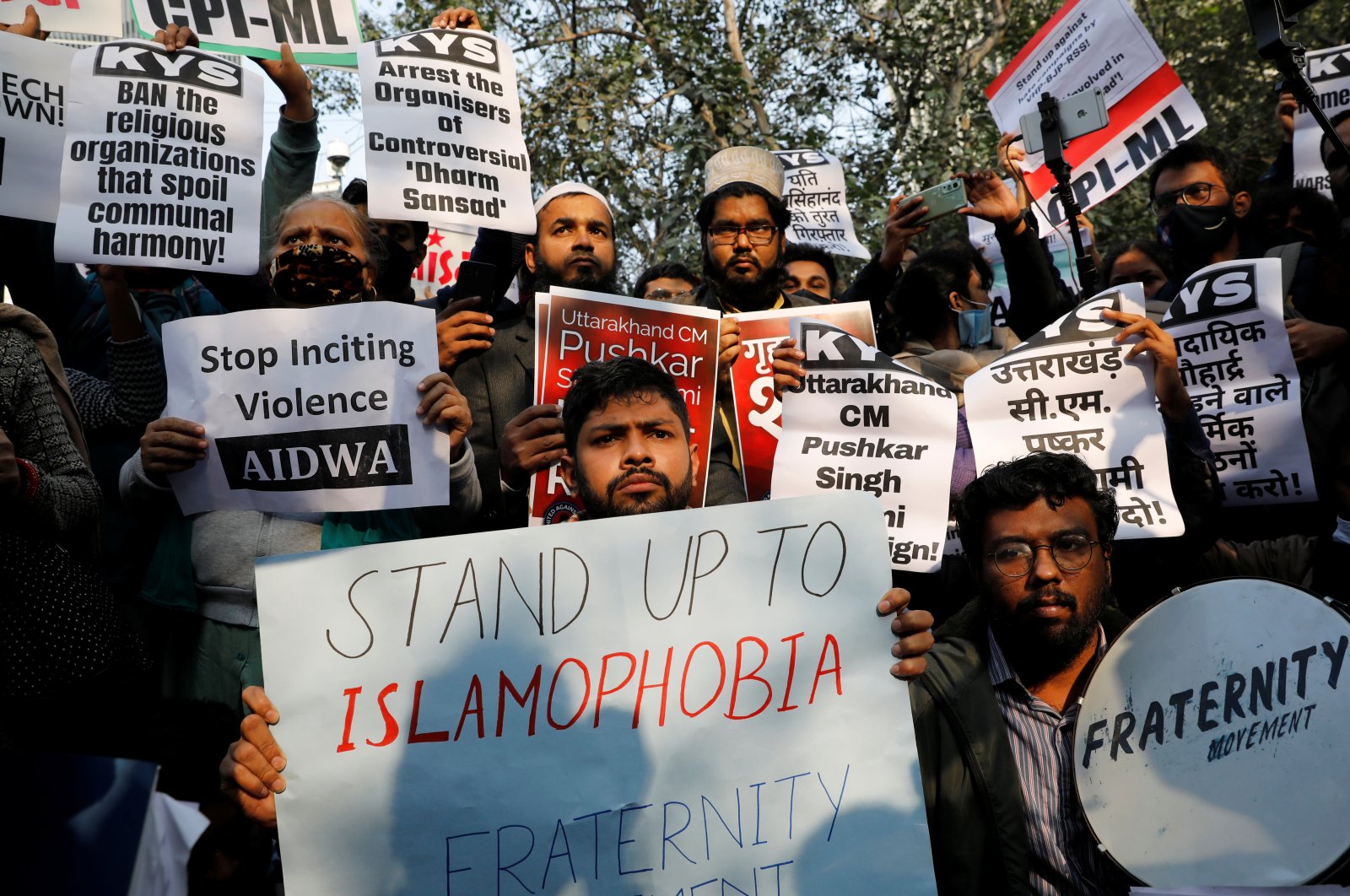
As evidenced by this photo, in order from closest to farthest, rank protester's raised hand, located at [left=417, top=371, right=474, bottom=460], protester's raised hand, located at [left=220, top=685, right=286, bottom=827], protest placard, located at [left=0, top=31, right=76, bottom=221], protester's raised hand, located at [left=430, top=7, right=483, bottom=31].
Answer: protester's raised hand, located at [left=220, top=685, right=286, bottom=827] < protester's raised hand, located at [left=417, top=371, right=474, bottom=460] < protest placard, located at [left=0, top=31, right=76, bottom=221] < protester's raised hand, located at [left=430, top=7, right=483, bottom=31]

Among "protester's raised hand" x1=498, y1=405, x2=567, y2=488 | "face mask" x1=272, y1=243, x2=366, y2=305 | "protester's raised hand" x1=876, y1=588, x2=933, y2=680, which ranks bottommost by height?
"protester's raised hand" x1=876, y1=588, x2=933, y2=680

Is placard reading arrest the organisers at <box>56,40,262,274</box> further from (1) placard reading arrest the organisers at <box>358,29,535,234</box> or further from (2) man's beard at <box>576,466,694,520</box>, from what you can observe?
(2) man's beard at <box>576,466,694,520</box>

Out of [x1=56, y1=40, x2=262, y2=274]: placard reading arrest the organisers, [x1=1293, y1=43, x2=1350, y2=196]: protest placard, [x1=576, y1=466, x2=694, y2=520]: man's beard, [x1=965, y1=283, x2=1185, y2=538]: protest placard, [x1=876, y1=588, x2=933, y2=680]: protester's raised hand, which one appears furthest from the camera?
[x1=1293, y1=43, x2=1350, y2=196]: protest placard

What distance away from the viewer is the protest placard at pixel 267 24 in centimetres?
456

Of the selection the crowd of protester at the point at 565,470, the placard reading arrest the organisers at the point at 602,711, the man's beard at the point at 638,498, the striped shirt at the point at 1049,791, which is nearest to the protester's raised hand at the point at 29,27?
the crowd of protester at the point at 565,470

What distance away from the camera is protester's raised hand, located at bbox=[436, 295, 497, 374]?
12.9 feet

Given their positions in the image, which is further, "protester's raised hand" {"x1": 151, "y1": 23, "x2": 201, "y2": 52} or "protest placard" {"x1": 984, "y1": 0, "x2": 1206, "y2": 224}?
"protest placard" {"x1": 984, "y1": 0, "x2": 1206, "y2": 224}

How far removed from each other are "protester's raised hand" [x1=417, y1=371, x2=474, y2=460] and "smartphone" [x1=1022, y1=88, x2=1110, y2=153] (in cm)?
277

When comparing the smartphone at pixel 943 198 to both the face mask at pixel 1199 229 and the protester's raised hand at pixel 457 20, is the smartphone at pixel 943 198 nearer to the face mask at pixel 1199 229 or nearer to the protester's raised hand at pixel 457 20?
the face mask at pixel 1199 229

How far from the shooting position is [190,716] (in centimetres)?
318

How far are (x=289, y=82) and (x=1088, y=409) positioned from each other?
3.04 m

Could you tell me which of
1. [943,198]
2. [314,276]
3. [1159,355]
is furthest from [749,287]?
[314,276]

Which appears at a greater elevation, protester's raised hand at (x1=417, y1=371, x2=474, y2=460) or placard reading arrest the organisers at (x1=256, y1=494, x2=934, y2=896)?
protester's raised hand at (x1=417, y1=371, x2=474, y2=460)

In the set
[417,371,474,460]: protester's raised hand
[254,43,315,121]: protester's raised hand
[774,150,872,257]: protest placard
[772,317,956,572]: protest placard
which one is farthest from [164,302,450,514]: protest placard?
[774,150,872,257]: protest placard
